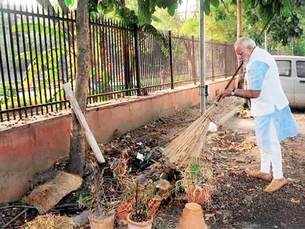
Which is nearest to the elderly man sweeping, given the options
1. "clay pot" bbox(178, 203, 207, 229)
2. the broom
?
the broom

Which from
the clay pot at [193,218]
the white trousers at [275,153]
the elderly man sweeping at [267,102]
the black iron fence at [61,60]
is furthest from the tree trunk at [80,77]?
the white trousers at [275,153]

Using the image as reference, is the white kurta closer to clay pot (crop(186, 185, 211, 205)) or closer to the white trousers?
the white trousers

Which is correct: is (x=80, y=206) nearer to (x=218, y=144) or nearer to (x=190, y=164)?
(x=190, y=164)

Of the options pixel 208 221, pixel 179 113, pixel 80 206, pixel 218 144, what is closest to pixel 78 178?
pixel 80 206

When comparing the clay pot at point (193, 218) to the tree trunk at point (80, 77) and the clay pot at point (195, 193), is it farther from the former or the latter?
the tree trunk at point (80, 77)

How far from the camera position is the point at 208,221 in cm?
422

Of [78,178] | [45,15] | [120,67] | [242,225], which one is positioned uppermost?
[45,15]

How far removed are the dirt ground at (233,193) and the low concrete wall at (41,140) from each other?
20 cm

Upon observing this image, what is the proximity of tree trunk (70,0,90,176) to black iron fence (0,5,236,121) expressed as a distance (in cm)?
78

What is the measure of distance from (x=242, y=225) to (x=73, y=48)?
12.9ft

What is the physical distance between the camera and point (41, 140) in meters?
5.20

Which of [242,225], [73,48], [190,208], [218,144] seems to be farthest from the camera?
[218,144]

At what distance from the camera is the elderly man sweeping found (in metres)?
4.99

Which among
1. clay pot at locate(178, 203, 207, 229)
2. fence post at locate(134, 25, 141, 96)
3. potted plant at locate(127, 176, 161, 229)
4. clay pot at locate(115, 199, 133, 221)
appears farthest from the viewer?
fence post at locate(134, 25, 141, 96)
